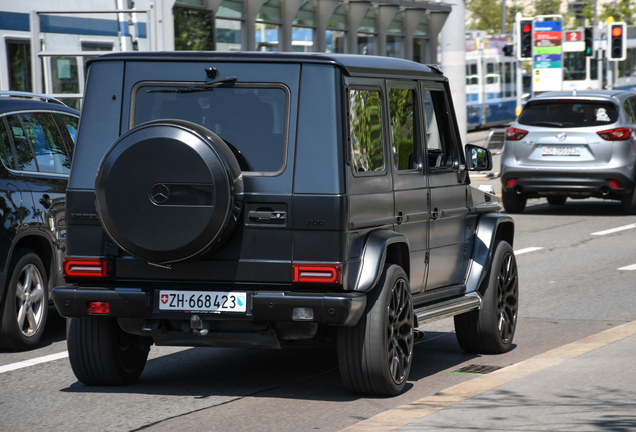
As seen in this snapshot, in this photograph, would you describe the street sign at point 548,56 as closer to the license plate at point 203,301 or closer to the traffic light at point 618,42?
the traffic light at point 618,42

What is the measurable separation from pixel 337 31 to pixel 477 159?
18915 millimetres

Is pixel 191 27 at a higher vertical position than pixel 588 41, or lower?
lower

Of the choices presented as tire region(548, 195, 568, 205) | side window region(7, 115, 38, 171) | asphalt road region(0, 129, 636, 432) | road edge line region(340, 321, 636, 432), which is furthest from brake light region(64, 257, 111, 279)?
tire region(548, 195, 568, 205)

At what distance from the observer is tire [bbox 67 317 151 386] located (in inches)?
240

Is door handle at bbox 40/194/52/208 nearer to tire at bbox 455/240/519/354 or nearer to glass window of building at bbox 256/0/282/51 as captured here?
tire at bbox 455/240/519/354

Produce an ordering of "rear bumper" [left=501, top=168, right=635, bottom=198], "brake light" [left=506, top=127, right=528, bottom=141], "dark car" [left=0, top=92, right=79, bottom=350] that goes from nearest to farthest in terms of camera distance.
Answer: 1. "dark car" [left=0, top=92, right=79, bottom=350]
2. "rear bumper" [left=501, top=168, right=635, bottom=198]
3. "brake light" [left=506, top=127, right=528, bottom=141]

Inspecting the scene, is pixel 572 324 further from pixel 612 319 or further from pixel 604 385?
pixel 604 385

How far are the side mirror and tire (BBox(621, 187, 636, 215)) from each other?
10.2 m

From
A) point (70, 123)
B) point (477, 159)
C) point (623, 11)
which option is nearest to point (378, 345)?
point (477, 159)

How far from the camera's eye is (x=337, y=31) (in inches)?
1021

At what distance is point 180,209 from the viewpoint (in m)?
5.52

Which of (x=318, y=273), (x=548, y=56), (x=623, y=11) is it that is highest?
(x=623, y=11)

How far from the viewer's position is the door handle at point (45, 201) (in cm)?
789

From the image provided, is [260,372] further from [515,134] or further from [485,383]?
[515,134]
